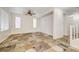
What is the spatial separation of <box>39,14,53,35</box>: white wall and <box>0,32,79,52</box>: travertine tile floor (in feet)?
0.21

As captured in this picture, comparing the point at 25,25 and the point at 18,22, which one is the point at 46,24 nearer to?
the point at 25,25

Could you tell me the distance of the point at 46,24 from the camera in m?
2.71

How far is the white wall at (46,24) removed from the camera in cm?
270

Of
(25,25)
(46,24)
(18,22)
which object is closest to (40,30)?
(46,24)

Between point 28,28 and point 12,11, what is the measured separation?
14.4 inches

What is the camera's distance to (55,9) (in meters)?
2.70

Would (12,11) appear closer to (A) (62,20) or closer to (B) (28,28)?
(B) (28,28)

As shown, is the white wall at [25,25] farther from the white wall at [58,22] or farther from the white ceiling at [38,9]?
the white wall at [58,22]

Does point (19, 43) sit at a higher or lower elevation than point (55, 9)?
lower

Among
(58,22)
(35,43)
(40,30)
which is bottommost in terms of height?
(35,43)

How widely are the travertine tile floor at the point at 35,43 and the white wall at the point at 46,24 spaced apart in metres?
0.06

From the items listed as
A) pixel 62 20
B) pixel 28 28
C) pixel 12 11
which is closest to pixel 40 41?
pixel 28 28

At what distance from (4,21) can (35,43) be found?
595 millimetres
